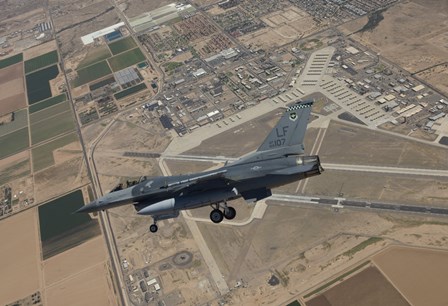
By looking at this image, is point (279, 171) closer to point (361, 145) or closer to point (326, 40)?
point (361, 145)

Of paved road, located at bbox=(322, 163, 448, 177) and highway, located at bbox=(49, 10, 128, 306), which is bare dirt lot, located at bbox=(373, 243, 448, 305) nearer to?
paved road, located at bbox=(322, 163, 448, 177)

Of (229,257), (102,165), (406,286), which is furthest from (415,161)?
(102,165)

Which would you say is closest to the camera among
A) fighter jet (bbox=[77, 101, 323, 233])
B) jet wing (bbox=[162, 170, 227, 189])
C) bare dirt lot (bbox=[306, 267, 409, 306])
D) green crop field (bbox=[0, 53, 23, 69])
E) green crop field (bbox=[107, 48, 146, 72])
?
fighter jet (bbox=[77, 101, 323, 233])

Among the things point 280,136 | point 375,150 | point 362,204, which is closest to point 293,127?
point 280,136

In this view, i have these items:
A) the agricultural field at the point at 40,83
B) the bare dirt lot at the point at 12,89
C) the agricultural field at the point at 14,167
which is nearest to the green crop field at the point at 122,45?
the agricultural field at the point at 40,83

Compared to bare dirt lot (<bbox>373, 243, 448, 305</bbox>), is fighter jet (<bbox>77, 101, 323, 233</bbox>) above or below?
above

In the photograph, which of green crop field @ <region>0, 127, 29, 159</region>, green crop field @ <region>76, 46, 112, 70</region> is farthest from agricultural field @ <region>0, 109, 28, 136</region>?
green crop field @ <region>76, 46, 112, 70</region>

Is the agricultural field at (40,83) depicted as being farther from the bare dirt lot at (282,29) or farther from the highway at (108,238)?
the bare dirt lot at (282,29)
